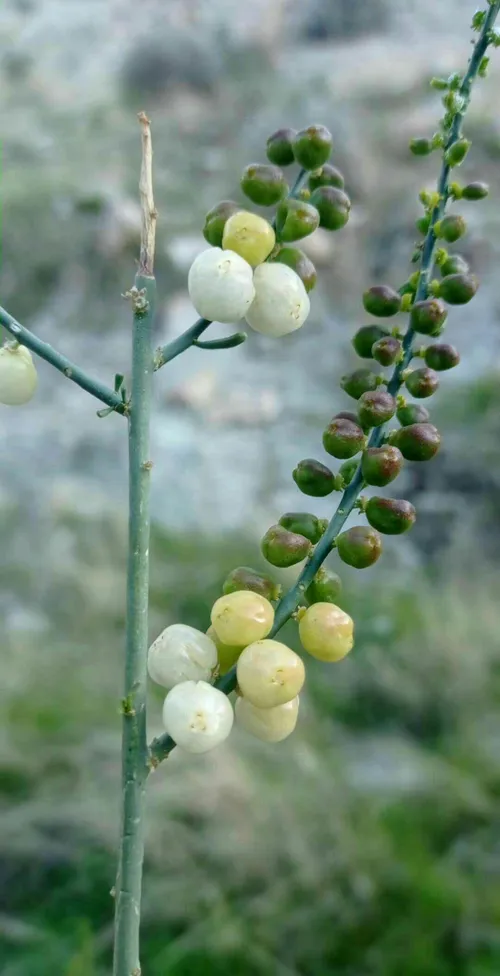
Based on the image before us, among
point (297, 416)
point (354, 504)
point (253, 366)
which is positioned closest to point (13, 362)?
point (354, 504)

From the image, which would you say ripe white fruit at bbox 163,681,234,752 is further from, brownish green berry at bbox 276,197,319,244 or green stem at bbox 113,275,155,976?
brownish green berry at bbox 276,197,319,244

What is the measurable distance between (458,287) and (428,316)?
0.02 meters

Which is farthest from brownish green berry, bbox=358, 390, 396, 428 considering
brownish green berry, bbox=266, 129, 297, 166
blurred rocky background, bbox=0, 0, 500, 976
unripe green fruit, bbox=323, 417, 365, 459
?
blurred rocky background, bbox=0, 0, 500, 976

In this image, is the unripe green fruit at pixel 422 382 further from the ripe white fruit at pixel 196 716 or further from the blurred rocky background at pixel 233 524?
the blurred rocky background at pixel 233 524

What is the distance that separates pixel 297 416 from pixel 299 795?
1.44m

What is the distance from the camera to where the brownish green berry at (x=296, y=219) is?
238 mm

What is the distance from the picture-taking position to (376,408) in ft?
0.76

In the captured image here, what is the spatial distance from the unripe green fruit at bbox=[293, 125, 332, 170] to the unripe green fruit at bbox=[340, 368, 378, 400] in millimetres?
68

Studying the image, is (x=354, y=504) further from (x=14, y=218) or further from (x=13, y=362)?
(x=14, y=218)

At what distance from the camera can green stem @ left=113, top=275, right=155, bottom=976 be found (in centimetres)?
22

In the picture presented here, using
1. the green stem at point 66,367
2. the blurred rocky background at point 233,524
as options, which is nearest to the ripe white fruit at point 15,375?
the green stem at point 66,367

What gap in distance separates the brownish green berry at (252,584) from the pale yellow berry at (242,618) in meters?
0.01

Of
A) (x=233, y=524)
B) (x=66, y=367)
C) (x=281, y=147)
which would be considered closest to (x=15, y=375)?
(x=66, y=367)

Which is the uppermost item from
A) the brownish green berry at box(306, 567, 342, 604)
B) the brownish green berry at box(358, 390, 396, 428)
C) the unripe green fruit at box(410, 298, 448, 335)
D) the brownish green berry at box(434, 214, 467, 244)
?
the brownish green berry at box(434, 214, 467, 244)
